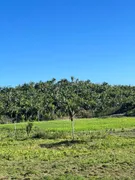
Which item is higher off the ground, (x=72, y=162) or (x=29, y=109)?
(x=29, y=109)

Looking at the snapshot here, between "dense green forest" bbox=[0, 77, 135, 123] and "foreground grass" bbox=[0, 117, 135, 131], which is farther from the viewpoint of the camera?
"dense green forest" bbox=[0, 77, 135, 123]

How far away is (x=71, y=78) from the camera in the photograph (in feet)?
558

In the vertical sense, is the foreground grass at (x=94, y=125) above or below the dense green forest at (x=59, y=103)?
below

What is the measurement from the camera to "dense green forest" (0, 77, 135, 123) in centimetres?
12425

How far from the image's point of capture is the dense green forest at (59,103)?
124 meters

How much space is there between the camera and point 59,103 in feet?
443

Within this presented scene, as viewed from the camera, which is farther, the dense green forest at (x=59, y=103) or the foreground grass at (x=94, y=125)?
the dense green forest at (x=59, y=103)

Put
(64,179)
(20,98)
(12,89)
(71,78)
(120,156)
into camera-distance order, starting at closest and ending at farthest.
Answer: (64,179) → (120,156) → (20,98) → (12,89) → (71,78)

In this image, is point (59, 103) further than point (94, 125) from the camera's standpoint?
Yes

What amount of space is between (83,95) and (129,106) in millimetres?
27871

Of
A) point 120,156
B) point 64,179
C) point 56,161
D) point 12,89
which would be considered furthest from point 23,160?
point 12,89

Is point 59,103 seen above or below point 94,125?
above

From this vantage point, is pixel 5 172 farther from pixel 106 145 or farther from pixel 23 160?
pixel 106 145

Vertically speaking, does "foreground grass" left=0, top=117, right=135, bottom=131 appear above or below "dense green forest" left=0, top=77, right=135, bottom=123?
below
